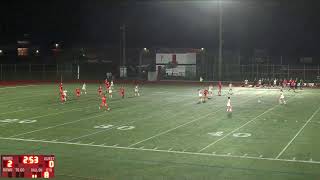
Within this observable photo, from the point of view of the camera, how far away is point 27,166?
7.02m

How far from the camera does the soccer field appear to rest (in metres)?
12.8

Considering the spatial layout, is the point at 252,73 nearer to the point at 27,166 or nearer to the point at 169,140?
the point at 169,140

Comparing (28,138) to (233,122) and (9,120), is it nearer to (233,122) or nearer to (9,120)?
(9,120)

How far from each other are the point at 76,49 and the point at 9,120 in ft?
212

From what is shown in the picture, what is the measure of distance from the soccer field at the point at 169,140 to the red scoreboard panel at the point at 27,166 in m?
4.80

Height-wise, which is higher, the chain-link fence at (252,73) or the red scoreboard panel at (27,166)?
the chain-link fence at (252,73)

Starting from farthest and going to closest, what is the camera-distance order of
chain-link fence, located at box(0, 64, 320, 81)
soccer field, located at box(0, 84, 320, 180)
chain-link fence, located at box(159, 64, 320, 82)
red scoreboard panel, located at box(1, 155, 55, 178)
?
chain-link fence, located at box(0, 64, 320, 81) < chain-link fence, located at box(159, 64, 320, 82) < soccer field, located at box(0, 84, 320, 180) < red scoreboard panel, located at box(1, 155, 55, 178)

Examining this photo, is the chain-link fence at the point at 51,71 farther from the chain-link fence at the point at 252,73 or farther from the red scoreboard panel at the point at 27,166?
the red scoreboard panel at the point at 27,166

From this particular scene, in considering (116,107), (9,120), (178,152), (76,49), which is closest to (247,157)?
(178,152)

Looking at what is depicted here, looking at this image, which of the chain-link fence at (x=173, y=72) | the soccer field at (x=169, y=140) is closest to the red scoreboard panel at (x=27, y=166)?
the soccer field at (x=169, y=140)

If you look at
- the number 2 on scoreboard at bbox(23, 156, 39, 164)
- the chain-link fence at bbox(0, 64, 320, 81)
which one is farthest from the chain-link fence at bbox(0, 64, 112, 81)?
the number 2 on scoreboard at bbox(23, 156, 39, 164)

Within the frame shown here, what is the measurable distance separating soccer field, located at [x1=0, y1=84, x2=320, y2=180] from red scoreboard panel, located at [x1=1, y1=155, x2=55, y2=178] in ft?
15.8

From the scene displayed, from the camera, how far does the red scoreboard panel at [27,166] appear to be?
6.98 m

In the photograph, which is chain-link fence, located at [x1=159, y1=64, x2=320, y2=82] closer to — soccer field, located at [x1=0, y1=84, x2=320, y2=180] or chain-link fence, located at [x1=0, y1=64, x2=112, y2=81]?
chain-link fence, located at [x1=0, y1=64, x2=112, y2=81]
